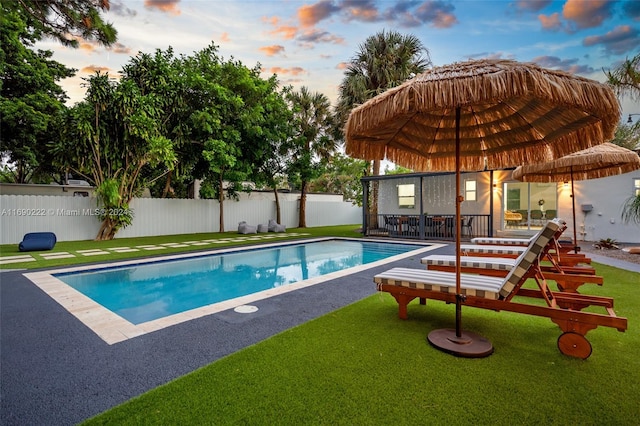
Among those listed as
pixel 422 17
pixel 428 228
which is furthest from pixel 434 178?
pixel 422 17

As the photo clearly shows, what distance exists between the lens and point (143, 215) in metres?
13.8

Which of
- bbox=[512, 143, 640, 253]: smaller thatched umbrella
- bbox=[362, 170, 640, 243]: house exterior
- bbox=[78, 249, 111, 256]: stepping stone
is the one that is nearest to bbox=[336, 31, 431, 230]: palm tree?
bbox=[362, 170, 640, 243]: house exterior

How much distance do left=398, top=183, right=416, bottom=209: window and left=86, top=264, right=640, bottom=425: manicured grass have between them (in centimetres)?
1259

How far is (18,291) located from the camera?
4.88m

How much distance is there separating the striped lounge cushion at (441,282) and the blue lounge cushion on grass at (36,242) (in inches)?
412

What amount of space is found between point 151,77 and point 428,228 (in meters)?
13.0

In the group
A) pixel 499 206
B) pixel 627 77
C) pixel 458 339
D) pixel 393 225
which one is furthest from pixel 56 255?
pixel 627 77

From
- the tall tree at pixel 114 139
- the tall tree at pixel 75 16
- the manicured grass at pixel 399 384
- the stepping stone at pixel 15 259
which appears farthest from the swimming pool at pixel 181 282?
the tall tree at pixel 75 16

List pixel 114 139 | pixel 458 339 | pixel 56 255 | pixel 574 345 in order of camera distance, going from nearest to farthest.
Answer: pixel 574 345
pixel 458 339
pixel 56 255
pixel 114 139

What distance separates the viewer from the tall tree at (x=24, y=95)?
11.6 metres

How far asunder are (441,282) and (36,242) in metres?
11.3

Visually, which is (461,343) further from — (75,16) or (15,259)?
(75,16)

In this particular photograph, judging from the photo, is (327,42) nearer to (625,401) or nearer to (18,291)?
(18,291)

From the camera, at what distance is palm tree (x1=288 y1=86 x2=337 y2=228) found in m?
17.0
